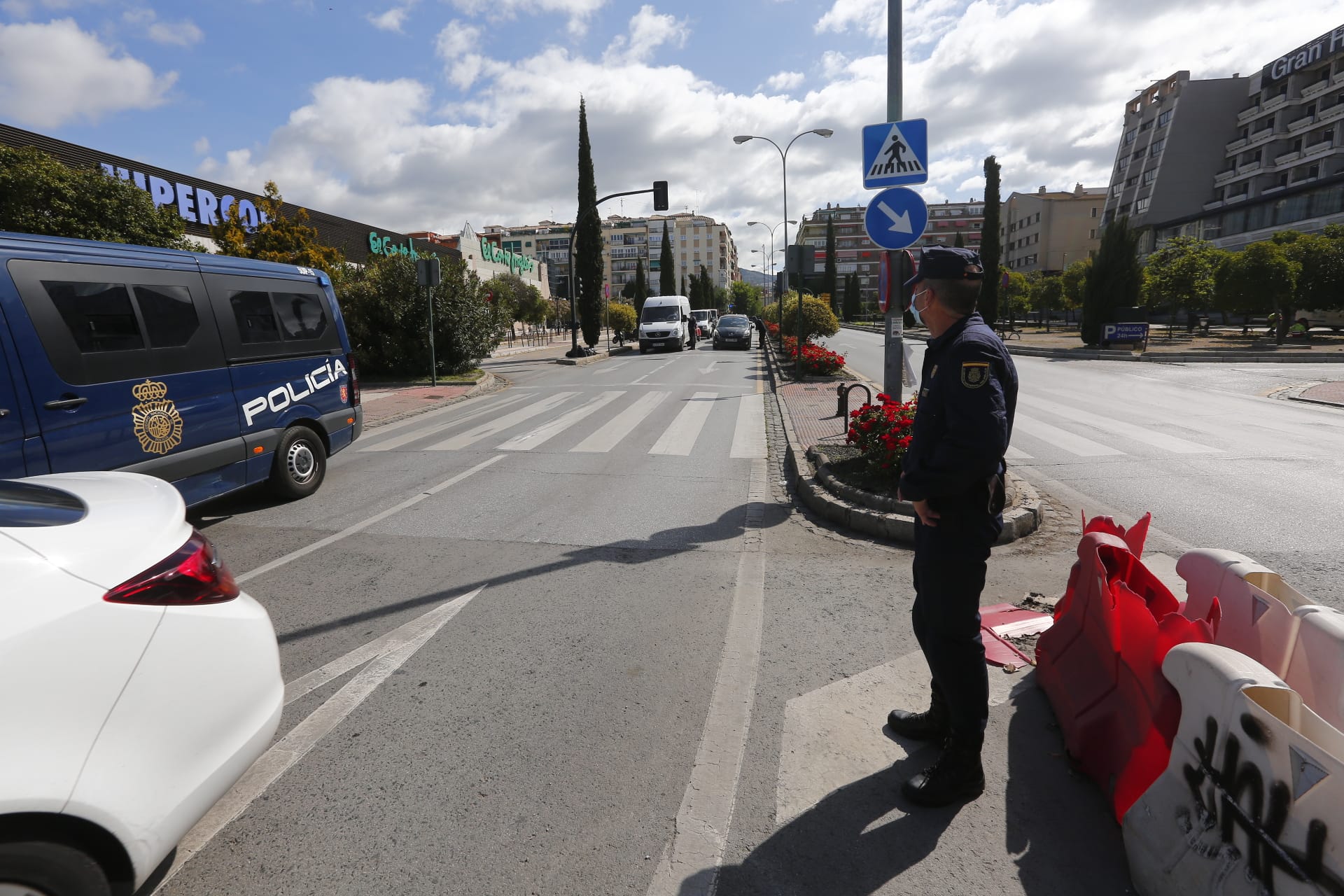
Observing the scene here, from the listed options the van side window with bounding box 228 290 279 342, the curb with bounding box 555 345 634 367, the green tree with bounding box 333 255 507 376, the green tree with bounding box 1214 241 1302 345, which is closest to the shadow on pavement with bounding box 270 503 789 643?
the van side window with bounding box 228 290 279 342

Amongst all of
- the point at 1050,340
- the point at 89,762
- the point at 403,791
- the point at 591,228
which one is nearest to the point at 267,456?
the point at 403,791

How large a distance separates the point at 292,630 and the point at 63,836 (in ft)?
7.87

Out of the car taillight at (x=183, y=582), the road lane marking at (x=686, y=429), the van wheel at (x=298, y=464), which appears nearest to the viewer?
the car taillight at (x=183, y=582)

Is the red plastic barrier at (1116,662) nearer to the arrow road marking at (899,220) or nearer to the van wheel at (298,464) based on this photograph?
the arrow road marking at (899,220)

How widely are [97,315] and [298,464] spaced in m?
2.25

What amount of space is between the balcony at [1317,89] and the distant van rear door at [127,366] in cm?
7779

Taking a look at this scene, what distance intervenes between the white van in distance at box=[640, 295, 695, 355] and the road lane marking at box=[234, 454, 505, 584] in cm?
2407

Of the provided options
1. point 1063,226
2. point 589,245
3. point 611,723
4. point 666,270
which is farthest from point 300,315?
point 1063,226

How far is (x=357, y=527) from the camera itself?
6000 mm

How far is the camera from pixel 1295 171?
57312 millimetres

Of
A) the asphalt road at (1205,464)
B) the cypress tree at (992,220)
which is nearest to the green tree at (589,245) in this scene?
the asphalt road at (1205,464)

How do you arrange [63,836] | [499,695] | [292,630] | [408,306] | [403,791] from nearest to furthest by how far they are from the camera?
[63,836]
[403,791]
[499,695]
[292,630]
[408,306]

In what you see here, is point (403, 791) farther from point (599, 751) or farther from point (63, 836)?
point (63, 836)

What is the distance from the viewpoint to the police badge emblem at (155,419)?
5.32 m
